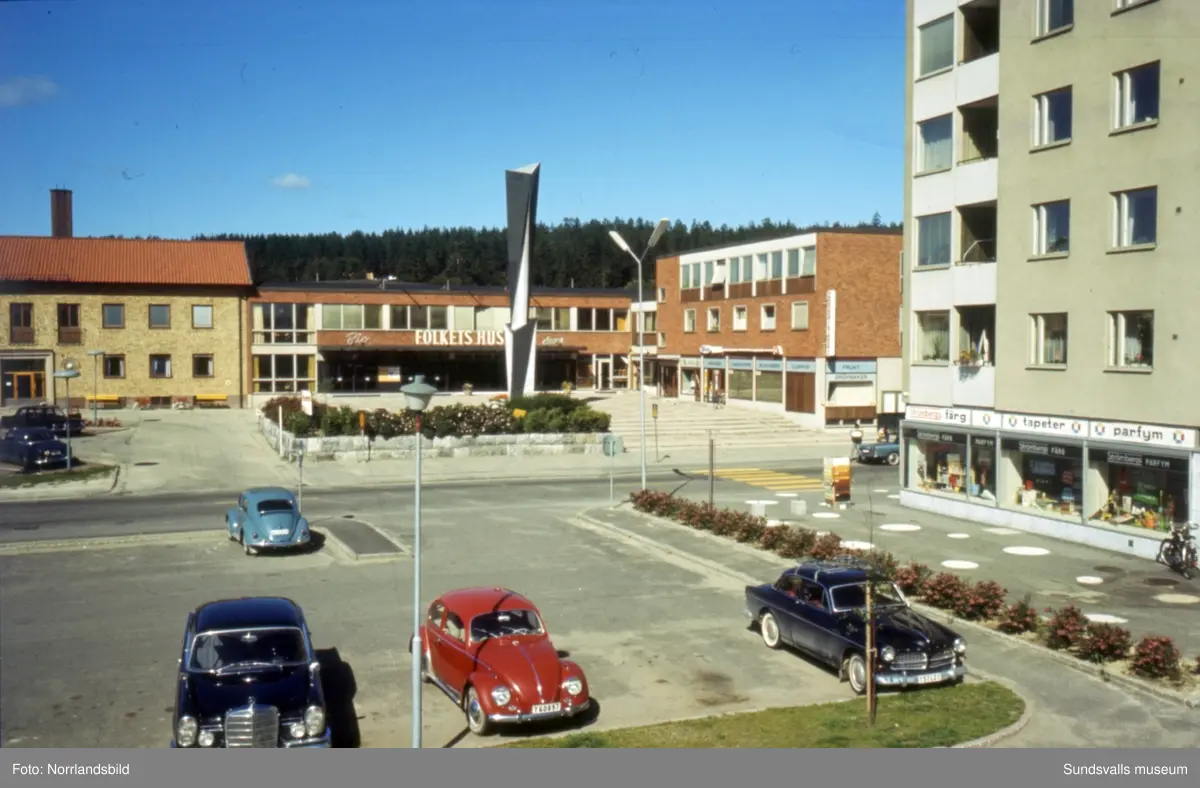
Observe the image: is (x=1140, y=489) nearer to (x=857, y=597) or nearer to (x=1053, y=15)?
(x=1053, y=15)

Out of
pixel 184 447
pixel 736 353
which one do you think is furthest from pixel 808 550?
pixel 736 353

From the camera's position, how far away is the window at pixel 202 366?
69375 millimetres

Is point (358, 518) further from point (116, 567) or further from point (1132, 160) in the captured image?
point (1132, 160)

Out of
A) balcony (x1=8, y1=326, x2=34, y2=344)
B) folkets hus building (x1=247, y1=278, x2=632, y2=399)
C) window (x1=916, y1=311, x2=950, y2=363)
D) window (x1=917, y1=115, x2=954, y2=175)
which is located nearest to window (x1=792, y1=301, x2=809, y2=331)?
folkets hus building (x1=247, y1=278, x2=632, y2=399)

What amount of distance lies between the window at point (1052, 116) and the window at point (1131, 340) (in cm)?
511

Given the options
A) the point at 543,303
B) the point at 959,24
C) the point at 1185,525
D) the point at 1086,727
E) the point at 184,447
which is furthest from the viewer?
the point at 543,303

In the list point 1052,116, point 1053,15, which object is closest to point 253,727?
point 1052,116

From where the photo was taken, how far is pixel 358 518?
1255 inches

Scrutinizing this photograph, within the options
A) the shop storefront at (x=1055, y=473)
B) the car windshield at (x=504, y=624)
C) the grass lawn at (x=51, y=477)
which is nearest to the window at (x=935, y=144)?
the shop storefront at (x=1055, y=473)

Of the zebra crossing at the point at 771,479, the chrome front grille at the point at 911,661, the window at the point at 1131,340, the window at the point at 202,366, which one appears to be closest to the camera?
the chrome front grille at the point at 911,661

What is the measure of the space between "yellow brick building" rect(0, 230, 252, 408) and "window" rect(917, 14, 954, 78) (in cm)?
4179

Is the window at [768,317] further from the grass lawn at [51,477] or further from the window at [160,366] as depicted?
the grass lawn at [51,477]

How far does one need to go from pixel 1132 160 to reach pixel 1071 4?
4933mm

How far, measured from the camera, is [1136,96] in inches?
998
